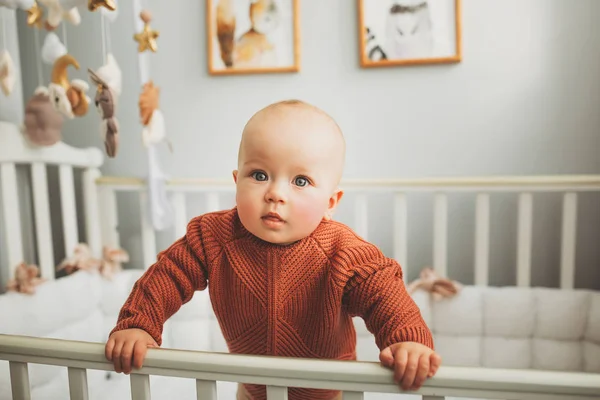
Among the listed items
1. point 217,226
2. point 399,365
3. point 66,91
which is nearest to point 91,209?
point 66,91

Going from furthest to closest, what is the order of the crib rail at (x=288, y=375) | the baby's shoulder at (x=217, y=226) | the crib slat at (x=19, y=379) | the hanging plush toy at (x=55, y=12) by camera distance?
the hanging plush toy at (x=55, y=12)
the baby's shoulder at (x=217, y=226)
the crib slat at (x=19, y=379)
the crib rail at (x=288, y=375)

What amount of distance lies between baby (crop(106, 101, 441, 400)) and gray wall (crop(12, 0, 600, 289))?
0.86 meters

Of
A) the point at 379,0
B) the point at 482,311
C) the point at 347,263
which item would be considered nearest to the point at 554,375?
the point at 347,263

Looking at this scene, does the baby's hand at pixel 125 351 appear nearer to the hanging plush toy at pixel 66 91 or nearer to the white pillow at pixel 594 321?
the hanging plush toy at pixel 66 91

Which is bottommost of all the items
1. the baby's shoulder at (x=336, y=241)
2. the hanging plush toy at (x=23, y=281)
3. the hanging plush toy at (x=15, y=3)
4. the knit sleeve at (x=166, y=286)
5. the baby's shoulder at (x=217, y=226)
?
the hanging plush toy at (x=23, y=281)

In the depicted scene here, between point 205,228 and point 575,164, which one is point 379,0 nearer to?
point 575,164

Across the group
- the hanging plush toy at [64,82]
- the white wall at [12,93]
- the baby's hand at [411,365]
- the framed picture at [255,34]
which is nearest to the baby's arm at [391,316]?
the baby's hand at [411,365]

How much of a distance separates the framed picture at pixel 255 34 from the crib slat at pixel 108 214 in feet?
1.77

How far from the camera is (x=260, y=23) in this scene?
1458 mm

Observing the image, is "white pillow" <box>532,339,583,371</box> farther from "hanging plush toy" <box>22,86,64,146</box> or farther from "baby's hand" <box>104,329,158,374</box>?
"hanging plush toy" <box>22,86,64,146</box>

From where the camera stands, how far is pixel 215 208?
1.35 meters

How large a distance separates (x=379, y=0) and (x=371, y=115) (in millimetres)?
340

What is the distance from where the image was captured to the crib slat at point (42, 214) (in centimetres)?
120

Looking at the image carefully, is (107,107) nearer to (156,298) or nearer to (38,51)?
A: (156,298)
